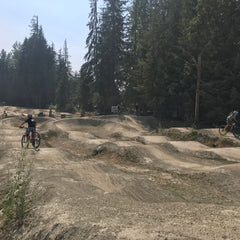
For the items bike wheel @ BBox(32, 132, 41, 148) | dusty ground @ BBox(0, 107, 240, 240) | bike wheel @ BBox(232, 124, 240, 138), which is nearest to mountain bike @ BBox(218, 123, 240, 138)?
bike wheel @ BBox(232, 124, 240, 138)

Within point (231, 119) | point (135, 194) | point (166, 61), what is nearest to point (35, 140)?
point (135, 194)

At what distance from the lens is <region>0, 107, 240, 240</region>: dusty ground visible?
13.5ft

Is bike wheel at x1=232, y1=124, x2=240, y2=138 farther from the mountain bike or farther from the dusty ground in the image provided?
the dusty ground

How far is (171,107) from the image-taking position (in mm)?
31953

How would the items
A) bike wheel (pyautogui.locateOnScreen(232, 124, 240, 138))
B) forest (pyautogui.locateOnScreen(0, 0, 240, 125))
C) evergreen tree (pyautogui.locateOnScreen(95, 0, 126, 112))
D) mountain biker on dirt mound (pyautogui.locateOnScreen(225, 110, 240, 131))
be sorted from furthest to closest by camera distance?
evergreen tree (pyautogui.locateOnScreen(95, 0, 126, 112)) < forest (pyautogui.locateOnScreen(0, 0, 240, 125)) < bike wheel (pyautogui.locateOnScreen(232, 124, 240, 138)) < mountain biker on dirt mound (pyautogui.locateOnScreen(225, 110, 240, 131))

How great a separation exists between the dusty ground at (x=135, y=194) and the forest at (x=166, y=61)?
13767 millimetres

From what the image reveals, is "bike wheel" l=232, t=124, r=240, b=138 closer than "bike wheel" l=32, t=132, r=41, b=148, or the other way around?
"bike wheel" l=32, t=132, r=41, b=148

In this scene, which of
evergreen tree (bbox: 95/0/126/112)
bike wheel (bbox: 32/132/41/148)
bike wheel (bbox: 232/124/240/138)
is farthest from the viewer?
evergreen tree (bbox: 95/0/126/112)

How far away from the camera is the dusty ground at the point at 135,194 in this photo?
4113 mm

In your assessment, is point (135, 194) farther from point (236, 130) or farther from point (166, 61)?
point (166, 61)

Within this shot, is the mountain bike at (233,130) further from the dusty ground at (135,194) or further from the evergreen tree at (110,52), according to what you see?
the evergreen tree at (110,52)

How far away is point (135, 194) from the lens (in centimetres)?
717

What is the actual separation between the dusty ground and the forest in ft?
45.2

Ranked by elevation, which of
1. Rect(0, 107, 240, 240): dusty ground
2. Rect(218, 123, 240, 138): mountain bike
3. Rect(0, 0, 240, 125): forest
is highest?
Rect(0, 0, 240, 125): forest
